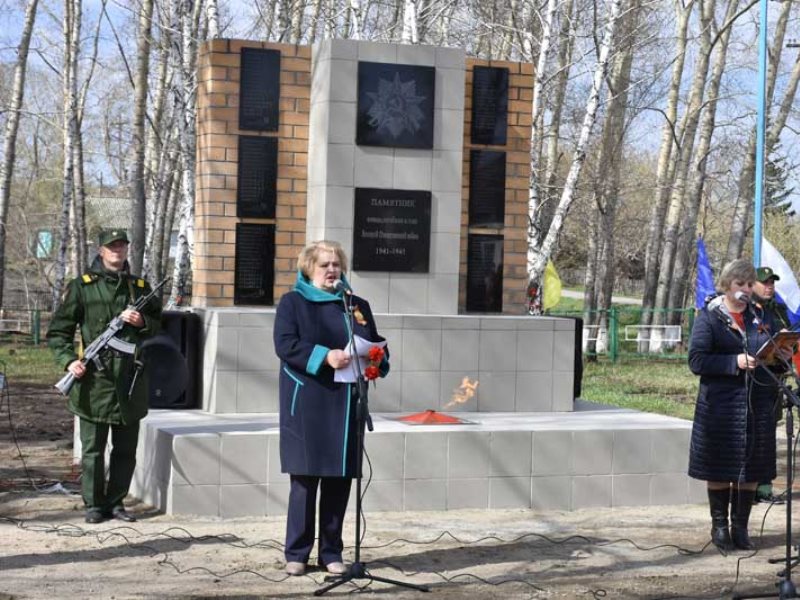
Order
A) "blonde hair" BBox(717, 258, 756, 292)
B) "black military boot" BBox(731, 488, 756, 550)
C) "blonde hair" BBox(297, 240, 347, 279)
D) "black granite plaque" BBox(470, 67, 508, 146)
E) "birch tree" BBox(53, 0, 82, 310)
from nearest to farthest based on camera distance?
"blonde hair" BBox(297, 240, 347, 279) → "blonde hair" BBox(717, 258, 756, 292) → "black military boot" BBox(731, 488, 756, 550) → "black granite plaque" BBox(470, 67, 508, 146) → "birch tree" BBox(53, 0, 82, 310)

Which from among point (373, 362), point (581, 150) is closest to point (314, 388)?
point (373, 362)

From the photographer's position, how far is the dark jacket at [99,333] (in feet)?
24.7

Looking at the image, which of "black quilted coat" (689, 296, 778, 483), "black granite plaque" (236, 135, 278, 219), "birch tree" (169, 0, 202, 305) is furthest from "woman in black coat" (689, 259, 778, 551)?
"birch tree" (169, 0, 202, 305)

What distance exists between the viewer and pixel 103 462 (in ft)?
25.2

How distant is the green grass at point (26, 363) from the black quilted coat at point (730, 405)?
10.1 meters

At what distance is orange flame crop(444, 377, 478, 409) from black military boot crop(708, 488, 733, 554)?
97.7 inches

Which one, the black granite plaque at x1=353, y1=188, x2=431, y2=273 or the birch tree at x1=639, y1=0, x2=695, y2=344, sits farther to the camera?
the birch tree at x1=639, y1=0, x2=695, y2=344

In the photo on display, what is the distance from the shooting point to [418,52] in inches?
379

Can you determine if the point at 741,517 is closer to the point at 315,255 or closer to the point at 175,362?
the point at 315,255

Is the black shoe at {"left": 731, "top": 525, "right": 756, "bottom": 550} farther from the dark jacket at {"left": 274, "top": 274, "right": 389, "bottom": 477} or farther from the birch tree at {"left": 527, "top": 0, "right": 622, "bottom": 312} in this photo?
the birch tree at {"left": 527, "top": 0, "right": 622, "bottom": 312}

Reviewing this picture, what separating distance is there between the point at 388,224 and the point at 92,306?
2725 millimetres

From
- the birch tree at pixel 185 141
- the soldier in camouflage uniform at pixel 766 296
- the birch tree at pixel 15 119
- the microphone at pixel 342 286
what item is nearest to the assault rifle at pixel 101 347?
the microphone at pixel 342 286

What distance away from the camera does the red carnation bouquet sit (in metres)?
6.06

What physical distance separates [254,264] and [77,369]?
2.48m
